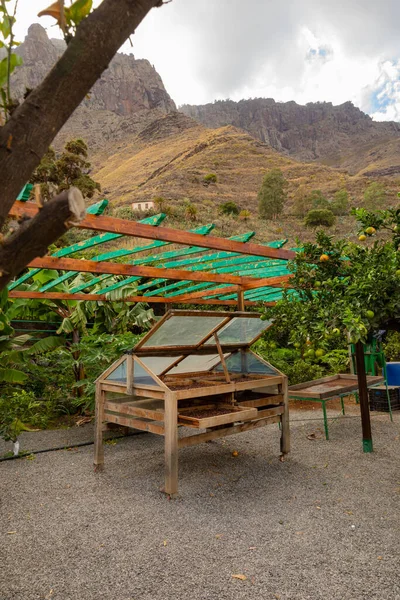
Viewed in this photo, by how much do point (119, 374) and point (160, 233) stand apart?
5.43 feet

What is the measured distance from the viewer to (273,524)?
348 centimetres

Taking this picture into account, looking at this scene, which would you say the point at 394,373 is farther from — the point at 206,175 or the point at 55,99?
the point at 206,175

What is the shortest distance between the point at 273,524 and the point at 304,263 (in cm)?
233

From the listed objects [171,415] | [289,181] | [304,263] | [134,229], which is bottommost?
[171,415]

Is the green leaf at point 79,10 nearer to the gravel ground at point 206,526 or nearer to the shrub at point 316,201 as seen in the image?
the gravel ground at point 206,526

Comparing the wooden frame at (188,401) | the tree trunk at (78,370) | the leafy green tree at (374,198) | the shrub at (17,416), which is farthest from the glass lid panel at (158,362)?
the leafy green tree at (374,198)

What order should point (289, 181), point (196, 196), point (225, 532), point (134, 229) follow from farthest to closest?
point (289, 181), point (196, 196), point (134, 229), point (225, 532)

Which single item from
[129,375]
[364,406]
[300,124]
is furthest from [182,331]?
[300,124]

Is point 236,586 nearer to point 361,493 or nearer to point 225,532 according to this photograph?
point 225,532

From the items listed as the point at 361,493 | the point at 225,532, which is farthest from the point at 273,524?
the point at 361,493

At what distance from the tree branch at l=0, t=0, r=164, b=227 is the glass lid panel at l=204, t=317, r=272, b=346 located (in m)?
4.13

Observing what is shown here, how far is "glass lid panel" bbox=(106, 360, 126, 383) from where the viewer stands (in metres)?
4.81

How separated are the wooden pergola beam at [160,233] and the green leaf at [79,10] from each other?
241 cm

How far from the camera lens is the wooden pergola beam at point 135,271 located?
559 centimetres
